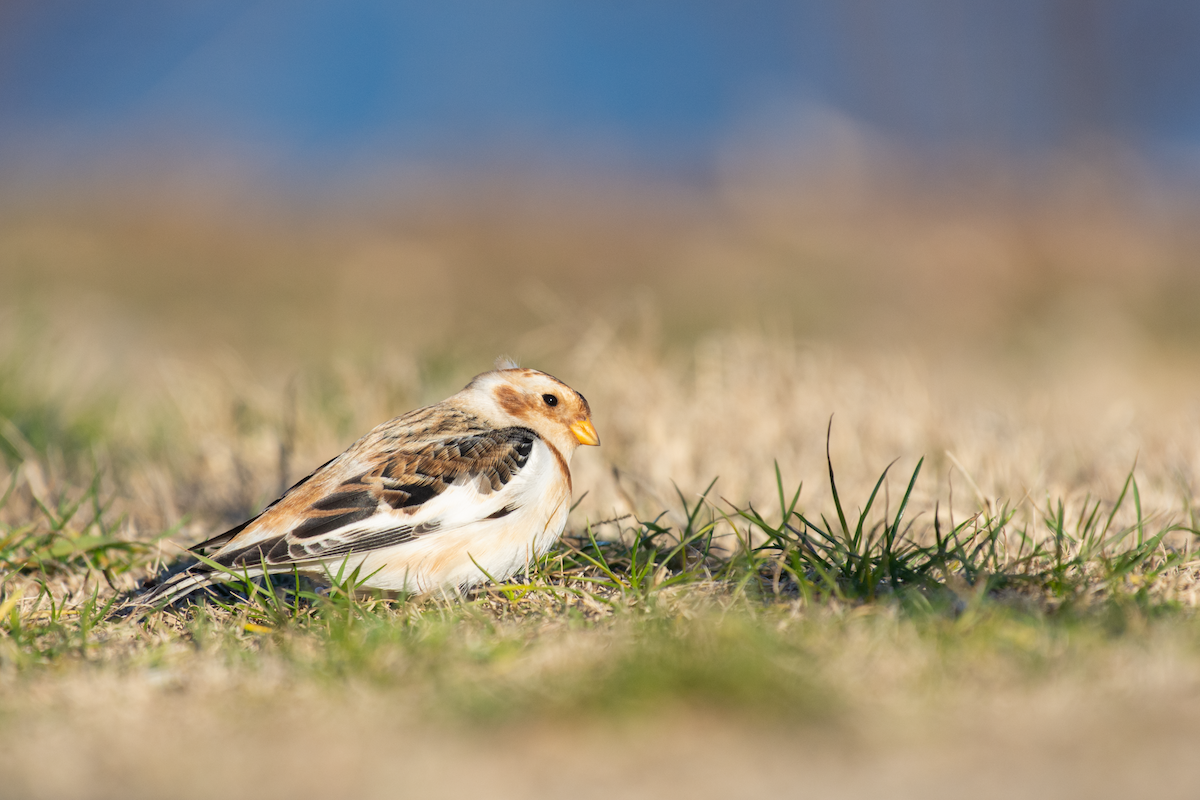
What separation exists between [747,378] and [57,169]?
15456 millimetres

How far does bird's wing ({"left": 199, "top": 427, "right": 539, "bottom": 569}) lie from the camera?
11.7 feet

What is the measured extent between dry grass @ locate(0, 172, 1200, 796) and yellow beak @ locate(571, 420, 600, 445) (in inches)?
15.6

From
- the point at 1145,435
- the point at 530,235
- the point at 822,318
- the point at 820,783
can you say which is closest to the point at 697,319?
the point at 822,318

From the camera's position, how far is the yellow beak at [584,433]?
4.32 metres

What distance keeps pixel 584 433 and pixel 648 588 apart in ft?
3.53

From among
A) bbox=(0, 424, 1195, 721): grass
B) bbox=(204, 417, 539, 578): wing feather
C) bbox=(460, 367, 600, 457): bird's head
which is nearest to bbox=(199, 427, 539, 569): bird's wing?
bbox=(204, 417, 539, 578): wing feather

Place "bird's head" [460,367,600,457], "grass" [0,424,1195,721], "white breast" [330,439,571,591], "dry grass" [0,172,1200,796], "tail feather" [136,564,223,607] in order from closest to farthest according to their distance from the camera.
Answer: "dry grass" [0,172,1200,796] < "grass" [0,424,1195,721] < "tail feather" [136,564,223,607] < "white breast" [330,439,571,591] < "bird's head" [460,367,600,457]

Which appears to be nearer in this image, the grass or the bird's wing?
the grass

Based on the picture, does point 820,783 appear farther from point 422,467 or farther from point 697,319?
point 697,319

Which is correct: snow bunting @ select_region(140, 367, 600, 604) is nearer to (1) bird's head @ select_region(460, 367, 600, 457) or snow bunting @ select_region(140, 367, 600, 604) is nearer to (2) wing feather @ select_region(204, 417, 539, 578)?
(2) wing feather @ select_region(204, 417, 539, 578)

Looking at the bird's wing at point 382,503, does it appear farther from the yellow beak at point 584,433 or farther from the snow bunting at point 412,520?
the yellow beak at point 584,433

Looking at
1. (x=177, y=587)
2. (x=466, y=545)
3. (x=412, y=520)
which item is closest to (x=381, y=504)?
(x=412, y=520)

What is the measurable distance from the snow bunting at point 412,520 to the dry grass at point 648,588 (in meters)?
0.14

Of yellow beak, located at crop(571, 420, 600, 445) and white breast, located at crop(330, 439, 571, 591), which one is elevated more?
yellow beak, located at crop(571, 420, 600, 445)
